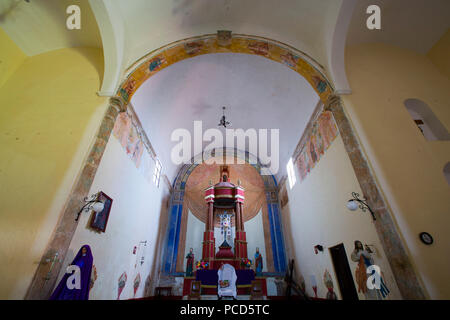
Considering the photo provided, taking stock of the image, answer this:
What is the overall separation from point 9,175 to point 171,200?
27.3ft

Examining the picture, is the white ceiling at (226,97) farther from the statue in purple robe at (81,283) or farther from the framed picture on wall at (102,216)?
the statue in purple robe at (81,283)

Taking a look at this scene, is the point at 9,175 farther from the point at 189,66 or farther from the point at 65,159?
the point at 189,66

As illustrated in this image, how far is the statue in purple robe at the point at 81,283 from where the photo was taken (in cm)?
333

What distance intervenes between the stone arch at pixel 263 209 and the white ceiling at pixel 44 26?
316 inches

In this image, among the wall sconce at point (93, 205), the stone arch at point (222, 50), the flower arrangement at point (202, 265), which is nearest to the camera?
the wall sconce at point (93, 205)

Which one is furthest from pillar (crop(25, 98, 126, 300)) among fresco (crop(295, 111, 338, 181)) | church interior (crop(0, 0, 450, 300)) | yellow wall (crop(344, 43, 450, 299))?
fresco (crop(295, 111, 338, 181))

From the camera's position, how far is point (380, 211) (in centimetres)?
377

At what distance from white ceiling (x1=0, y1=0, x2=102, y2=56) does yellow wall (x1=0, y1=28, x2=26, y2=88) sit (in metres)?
0.13

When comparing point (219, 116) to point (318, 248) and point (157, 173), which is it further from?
point (318, 248)

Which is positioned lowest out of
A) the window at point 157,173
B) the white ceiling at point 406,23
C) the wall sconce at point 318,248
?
the wall sconce at point 318,248

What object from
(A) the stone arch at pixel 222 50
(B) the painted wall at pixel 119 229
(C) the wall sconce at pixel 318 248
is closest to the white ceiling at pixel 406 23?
(A) the stone arch at pixel 222 50

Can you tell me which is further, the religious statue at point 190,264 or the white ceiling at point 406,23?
the religious statue at point 190,264

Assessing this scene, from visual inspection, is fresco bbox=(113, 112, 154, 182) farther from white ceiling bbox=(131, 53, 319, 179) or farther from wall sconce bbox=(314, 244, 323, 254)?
wall sconce bbox=(314, 244, 323, 254)
